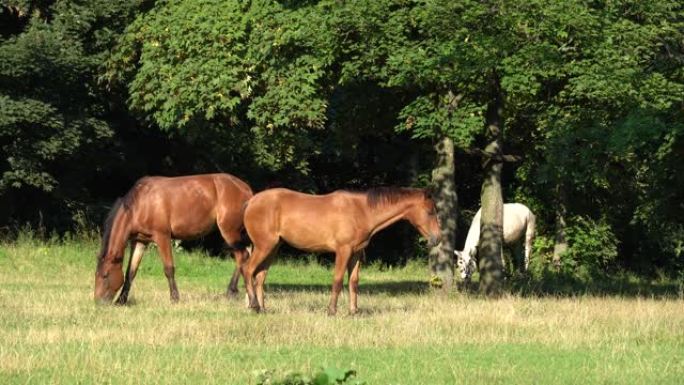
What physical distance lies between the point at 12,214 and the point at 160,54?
36.7 feet

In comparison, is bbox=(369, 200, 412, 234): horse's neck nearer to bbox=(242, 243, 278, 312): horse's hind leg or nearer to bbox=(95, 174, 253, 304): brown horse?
bbox=(242, 243, 278, 312): horse's hind leg

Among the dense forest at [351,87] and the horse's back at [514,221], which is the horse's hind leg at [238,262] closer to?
the dense forest at [351,87]

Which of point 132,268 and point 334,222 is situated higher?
point 334,222

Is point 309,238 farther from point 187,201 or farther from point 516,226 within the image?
point 516,226

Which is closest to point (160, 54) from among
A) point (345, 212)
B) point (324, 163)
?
point (345, 212)

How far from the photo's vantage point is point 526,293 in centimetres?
2375

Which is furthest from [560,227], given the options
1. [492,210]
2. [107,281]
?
[107,281]

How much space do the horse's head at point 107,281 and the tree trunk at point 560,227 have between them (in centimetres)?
1653

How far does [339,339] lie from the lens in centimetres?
1441

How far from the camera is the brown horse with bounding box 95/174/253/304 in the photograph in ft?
63.7

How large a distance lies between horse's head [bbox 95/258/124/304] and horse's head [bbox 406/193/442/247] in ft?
15.2

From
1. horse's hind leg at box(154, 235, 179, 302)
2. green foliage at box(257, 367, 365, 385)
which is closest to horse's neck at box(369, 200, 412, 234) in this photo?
horse's hind leg at box(154, 235, 179, 302)

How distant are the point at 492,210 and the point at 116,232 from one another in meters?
7.17

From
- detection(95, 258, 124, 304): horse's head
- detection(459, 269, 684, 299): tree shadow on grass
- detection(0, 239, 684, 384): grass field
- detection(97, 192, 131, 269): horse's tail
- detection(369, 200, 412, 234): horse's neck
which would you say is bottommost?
detection(459, 269, 684, 299): tree shadow on grass
